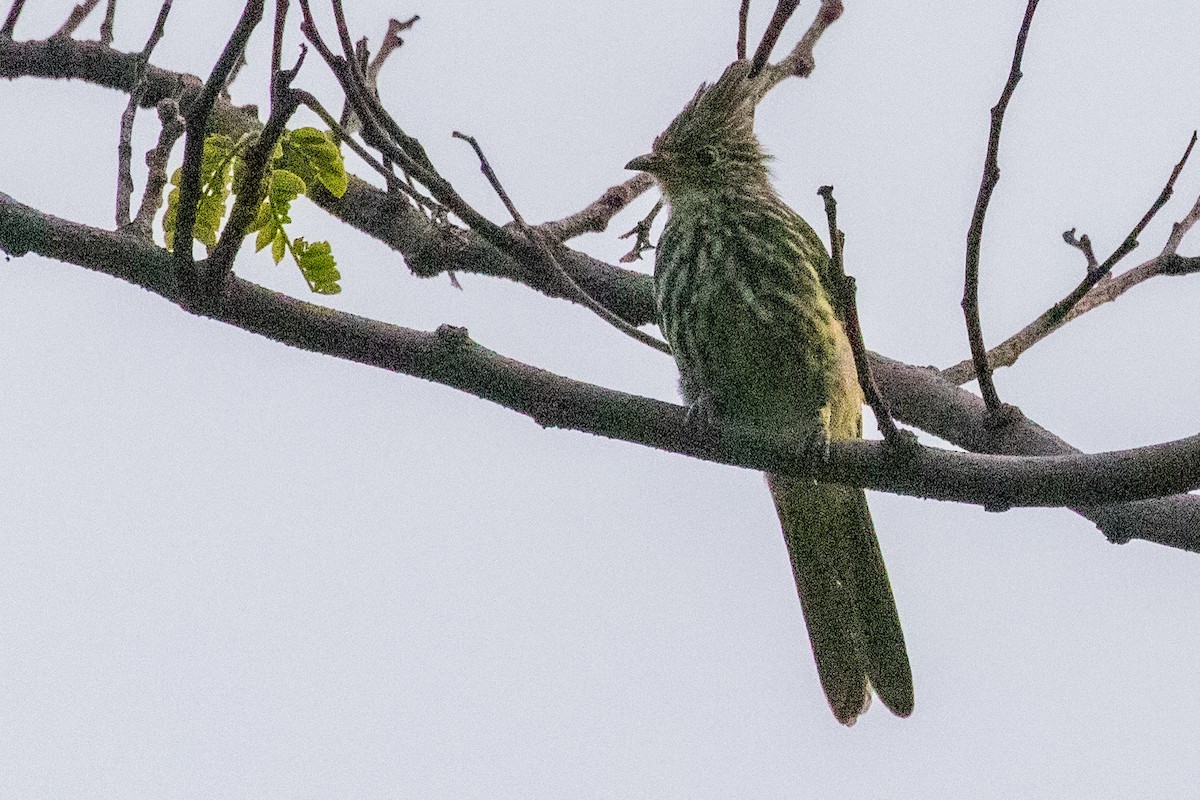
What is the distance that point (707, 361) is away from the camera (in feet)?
17.0

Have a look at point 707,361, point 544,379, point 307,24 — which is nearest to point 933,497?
point 544,379

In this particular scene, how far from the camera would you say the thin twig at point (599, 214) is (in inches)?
218

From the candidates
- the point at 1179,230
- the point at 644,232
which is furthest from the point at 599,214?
the point at 1179,230

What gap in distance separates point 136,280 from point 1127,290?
10.3ft

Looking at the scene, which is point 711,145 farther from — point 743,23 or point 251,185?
point 251,185

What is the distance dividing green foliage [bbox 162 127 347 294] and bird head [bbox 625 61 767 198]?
2208 mm

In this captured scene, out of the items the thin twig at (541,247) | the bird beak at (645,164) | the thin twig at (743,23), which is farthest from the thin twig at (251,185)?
the bird beak at (645,164)

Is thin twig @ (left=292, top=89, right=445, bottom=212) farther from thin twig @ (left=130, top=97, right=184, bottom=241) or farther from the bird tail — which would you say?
the bird tail

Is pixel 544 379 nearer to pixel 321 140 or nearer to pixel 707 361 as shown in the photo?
pixel 321 140

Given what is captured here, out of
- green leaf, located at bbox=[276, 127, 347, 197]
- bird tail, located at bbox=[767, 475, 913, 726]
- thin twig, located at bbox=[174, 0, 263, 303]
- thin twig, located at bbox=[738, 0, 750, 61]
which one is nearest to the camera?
thin twig, located at bbox=[174, 0, 263, 303]

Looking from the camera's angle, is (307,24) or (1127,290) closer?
(307,24)

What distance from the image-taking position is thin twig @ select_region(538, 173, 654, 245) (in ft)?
18.2

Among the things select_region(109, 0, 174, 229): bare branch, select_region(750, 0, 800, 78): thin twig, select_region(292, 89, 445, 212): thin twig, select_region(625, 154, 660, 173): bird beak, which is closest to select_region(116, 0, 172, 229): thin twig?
select_region(109, 0, 174, 229): bare branch

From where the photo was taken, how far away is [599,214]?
5730mm
